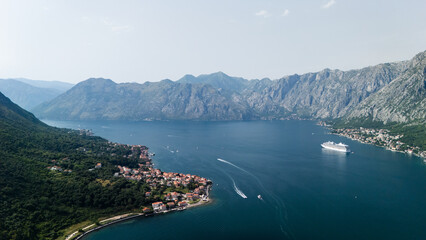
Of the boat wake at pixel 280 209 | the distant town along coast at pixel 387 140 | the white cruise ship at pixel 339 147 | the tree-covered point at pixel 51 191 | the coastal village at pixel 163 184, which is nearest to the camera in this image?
the boat wake at pixel 280 209

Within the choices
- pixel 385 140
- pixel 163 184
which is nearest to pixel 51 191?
pixel 163 184

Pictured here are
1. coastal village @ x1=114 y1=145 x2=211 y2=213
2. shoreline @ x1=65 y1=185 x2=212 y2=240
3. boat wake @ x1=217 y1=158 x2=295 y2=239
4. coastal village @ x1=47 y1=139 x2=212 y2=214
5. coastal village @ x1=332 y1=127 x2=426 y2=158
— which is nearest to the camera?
shoreline @ x1=65 y1=185 x2=212 y2=240

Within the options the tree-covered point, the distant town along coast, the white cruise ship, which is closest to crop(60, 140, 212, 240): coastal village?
the tree-covered point

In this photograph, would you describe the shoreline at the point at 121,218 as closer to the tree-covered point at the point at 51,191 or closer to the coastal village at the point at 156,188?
the coastal village at the point at 156,188

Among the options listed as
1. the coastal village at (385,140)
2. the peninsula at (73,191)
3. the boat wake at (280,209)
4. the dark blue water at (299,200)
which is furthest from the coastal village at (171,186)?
the coastal village at (385,140)

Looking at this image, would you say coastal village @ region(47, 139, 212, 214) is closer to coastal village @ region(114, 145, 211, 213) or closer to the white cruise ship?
coastal village @ region(114, 145, 211, 213)

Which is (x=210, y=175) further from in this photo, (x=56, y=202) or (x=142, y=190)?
(x=56, y=202)

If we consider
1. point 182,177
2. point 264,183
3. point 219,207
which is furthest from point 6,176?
point 264,183
